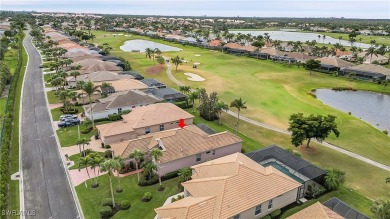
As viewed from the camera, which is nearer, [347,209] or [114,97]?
[347,209]

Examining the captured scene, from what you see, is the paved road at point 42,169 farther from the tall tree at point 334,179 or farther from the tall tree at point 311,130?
the tall tree at point 311,130

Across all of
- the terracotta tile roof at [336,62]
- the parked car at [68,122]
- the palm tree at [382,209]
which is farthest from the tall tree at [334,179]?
the terracotta tile roof at [336,62]

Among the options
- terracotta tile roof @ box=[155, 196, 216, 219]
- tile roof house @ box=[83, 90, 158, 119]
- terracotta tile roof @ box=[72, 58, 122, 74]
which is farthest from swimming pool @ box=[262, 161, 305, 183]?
terracotta tile roof @ box=[72, 58, 122, 74]

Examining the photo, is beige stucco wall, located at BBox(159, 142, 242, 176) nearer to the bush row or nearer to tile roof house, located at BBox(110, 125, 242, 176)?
tile roof house, located at BBox(110, 125, 242, 176)

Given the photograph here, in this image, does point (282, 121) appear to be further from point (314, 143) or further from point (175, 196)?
point (175, 196)

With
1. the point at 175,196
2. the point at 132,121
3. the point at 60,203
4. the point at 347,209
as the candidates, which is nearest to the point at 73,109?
the point at 132,121

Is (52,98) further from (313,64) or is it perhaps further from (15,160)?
(313,64)
